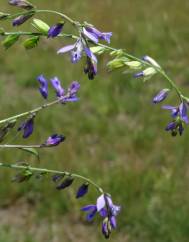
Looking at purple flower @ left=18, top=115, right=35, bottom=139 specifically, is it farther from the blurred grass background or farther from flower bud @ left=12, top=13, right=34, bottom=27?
the blurred grass background

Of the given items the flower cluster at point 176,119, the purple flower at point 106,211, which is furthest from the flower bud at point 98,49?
the purple flower at point 106,211

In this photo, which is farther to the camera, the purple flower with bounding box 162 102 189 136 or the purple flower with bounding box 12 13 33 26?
the purple flower with bounding box 162 102 189 136

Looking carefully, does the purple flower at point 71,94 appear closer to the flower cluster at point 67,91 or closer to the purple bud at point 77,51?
the flower cluster at point 67,91

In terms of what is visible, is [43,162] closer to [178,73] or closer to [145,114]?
[145,114]

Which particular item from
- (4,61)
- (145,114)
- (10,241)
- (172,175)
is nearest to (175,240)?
(172,175)

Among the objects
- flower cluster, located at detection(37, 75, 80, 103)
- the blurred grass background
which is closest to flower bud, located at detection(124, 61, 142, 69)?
flower cluster, located at detection(37, 75, 80, 103)

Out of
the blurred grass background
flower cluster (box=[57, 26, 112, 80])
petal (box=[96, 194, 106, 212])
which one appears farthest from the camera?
the blurred grass background

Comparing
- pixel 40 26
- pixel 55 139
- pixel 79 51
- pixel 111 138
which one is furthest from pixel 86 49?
pixel 111 138

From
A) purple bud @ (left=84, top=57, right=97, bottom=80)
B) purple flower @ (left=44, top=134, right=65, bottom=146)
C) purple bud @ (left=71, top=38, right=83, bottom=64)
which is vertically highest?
purple bud @ (left=71, top=38, right=83, bottom=64)
